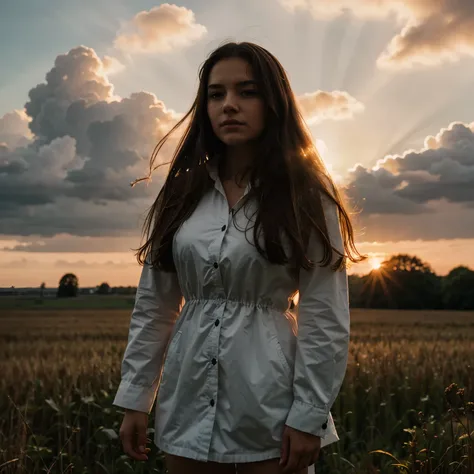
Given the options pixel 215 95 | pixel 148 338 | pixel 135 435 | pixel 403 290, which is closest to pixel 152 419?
pixel 135 435

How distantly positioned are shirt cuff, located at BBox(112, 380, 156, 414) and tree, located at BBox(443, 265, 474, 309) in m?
52.9

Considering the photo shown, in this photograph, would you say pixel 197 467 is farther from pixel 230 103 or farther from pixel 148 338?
pixel 230 103

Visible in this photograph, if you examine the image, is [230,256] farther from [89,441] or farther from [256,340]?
[89,441]

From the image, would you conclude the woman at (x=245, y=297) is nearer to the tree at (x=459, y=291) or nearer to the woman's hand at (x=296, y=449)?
the woman's hand at (x=296, y=449)

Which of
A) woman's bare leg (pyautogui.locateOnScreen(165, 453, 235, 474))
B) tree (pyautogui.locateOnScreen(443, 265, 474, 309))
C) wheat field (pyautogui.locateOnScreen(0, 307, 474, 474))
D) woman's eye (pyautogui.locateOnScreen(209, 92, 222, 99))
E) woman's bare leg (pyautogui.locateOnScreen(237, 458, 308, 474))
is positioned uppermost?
tree (pyautogui.locateOnScreen(443, 265, 474, 309))

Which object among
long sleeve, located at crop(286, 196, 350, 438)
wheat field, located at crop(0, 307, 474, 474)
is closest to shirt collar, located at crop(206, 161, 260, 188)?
long sleeve, located at crop(286, 196, 350, 438)

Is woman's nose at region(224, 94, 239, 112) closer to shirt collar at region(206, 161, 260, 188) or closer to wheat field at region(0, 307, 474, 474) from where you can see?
shirt collar at region(206, 161, 260, 188)

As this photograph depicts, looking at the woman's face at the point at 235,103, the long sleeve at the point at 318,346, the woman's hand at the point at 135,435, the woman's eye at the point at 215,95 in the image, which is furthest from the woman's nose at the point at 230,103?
the woman's hand at the point at 135,435

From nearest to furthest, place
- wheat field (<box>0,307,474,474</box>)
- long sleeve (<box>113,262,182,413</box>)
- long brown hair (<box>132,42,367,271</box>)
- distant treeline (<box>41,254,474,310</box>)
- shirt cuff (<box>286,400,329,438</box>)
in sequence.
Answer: shirt cuff (<box>286,400,329,438</box>) < long brown hair (<box>132,42,367,271</box>) < long sleeve (<box>113,262,182,413</box>) < wheat field (<box>0,307,474,474</box>) < distant treeline (<box>41,254,474,310</box>)

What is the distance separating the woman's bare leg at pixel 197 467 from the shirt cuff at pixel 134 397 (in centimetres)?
24

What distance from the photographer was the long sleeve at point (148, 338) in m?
2.83

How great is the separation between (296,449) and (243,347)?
1.32ft

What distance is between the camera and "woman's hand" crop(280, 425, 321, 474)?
2.44 meters

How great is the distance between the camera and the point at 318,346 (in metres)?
2.46
